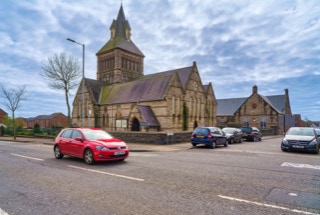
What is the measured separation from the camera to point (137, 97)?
34344mm

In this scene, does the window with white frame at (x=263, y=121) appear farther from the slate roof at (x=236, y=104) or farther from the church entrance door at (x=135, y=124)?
the church entrance door at (x=135, y=124)

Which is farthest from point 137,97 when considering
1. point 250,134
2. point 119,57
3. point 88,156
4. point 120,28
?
point 120,28

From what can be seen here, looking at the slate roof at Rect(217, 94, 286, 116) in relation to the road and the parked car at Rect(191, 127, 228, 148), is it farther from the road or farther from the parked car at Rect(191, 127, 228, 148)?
the road

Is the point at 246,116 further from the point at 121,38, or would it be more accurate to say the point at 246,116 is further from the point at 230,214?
the point at 230,214

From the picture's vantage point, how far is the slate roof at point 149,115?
1112 inches

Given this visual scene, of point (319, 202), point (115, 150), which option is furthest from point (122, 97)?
point (319, 202)

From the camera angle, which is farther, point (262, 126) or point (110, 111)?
point (262, 126)

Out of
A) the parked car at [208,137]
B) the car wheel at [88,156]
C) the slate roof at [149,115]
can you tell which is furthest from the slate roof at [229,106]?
the car wheel at [88,156]

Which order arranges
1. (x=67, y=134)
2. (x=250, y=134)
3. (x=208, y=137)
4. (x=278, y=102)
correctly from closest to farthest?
(x=67, y=134) → (x=208, y=137) → (x=250, y=134) → (x=278, y=102)

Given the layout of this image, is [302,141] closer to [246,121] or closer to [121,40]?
[246,121]

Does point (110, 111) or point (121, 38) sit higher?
point (121, 38)

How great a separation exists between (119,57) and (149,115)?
23922mm

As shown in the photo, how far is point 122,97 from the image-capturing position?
3666 cm

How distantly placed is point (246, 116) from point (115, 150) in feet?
159
